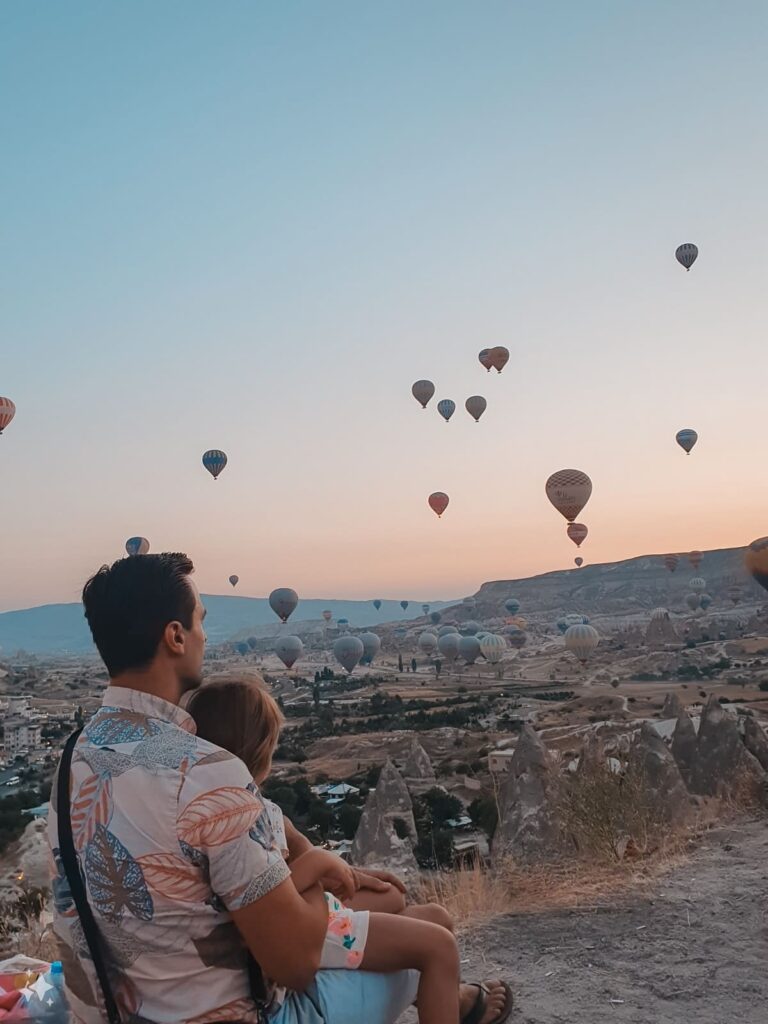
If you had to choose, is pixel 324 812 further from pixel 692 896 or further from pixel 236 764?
pixel 236 764

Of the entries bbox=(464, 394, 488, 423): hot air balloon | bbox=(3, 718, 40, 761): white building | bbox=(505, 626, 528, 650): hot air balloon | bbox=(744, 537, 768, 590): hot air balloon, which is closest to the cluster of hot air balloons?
bbox=(464, 394, 488, 423): hot air balloon

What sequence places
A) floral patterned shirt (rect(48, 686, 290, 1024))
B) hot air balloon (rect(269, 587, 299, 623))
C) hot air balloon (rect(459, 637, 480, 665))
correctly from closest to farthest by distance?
floral patterned shirt (rect(48, 686, 290, 1024)) < hot air balloon (rect(269, 587, 299, 623)) < hot air balloon (rect(459, 637, 480, 665))

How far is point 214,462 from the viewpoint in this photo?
3334 centimetres

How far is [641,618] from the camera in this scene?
10262 centimetres

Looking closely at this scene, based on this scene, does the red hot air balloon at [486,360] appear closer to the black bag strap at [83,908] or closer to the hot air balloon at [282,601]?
the hot air balloon at [282,601]

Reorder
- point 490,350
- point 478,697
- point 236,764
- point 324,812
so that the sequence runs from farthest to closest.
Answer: point 478,697 < point 490,350 < point 324,812 < point 236,764

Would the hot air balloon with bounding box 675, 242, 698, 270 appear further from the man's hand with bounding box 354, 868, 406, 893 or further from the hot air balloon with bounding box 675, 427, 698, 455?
the man's hand with bounding box 354, 868, 406, 893

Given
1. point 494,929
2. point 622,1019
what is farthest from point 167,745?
point 494,929

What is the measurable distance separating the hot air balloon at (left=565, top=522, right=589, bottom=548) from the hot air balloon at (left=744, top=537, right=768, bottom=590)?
1597 cm

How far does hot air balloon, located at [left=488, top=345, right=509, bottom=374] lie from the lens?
103 ft

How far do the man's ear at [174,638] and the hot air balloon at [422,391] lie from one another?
32721mm

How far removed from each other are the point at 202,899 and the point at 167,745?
0.90ft

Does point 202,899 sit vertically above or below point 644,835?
above

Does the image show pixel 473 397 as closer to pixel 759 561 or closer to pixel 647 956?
pixel 759 561
